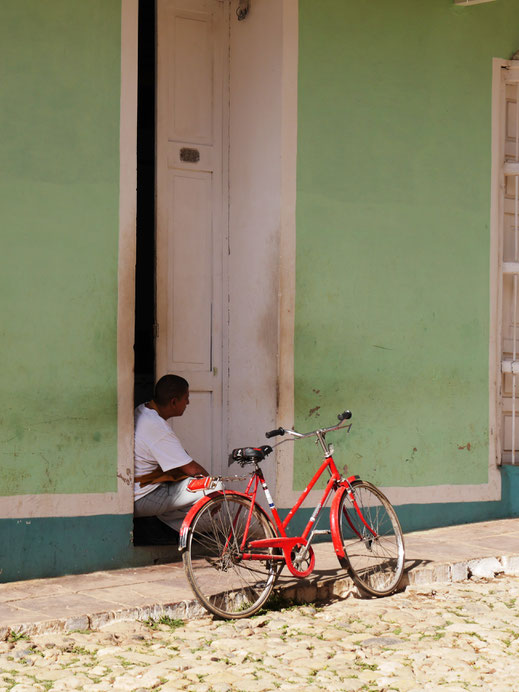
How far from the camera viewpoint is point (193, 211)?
7430mm

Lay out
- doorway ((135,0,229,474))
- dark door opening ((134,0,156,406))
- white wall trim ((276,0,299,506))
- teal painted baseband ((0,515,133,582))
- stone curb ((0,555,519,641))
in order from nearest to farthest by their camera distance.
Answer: stone curb ((0,555,519,641))
teal painted baseband ((0,515,133,582))
white wall trim ((276,0,299,506))
doorway ((135,0,229,474))
dark door opening ((134,0,156,406))

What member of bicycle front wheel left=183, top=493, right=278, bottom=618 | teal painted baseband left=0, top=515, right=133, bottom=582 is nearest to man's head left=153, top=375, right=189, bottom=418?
teal painted baseband left=0, top=515, right=133, bottom=582

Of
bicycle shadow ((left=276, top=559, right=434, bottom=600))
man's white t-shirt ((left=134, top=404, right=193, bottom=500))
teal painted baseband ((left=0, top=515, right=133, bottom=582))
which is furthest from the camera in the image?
man's white t-shirt ((left=134, top=404, right=193, bottom=500))

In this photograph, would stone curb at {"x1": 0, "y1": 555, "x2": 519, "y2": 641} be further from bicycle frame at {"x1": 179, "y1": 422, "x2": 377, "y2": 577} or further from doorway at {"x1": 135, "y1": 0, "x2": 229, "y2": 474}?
doorway at {"x1": 135, "y1": 0, "x2": 229, "y2": 474}

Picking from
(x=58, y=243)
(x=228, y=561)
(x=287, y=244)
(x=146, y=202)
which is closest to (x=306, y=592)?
(x=228, y=561)

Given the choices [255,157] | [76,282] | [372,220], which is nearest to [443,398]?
[372,220]

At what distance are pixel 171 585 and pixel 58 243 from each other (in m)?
2.25

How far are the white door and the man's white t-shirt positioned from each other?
0.77 meters

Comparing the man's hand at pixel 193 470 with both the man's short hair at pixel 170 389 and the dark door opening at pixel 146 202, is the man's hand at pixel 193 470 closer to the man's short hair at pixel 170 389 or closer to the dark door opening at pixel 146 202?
the man's short hair at pixel 170 389

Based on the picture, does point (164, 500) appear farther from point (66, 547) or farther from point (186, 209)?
point (186, 209)

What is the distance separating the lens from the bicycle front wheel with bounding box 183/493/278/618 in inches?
213

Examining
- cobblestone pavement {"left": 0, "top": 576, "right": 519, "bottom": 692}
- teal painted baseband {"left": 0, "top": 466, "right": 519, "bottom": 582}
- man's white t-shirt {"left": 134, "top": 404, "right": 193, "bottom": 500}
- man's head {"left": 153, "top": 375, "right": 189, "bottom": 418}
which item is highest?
man's head {"left": 153, "top": 375, "right": 189, "bottom": 418}

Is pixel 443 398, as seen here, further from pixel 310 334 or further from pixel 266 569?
pixel 266 569

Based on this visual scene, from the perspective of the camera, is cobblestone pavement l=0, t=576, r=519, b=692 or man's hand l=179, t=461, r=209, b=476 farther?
man's hand l=179, t=461, r=209, b=476
